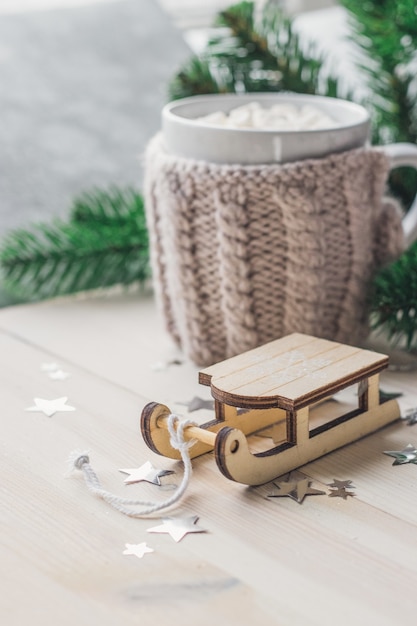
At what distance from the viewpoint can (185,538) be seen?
421mm

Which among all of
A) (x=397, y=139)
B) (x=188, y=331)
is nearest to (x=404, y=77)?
(x=397, y=139)

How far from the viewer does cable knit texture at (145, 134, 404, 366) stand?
565mm

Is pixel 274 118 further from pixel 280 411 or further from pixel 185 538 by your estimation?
pixel 185 538

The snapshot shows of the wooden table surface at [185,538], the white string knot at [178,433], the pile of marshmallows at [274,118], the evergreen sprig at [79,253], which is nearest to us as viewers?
the wooden table surface at [185,538]

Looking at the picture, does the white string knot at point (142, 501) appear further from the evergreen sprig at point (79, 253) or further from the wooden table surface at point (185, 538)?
the evergreen sprig at point (79, 253)

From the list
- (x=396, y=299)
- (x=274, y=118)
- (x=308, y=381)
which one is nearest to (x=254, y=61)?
(x=274, y=118)

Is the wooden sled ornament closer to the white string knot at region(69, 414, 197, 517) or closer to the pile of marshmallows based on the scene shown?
the white string knot at region(69, 414, 197, 517)

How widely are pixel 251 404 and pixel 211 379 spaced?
3 centimetres

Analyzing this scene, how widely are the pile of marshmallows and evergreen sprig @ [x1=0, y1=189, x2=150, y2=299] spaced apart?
15 cm

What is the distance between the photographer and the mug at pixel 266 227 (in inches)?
22.2

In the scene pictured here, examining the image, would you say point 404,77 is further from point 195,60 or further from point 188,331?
point 188,331

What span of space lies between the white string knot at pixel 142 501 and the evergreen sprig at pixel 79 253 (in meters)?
0.28

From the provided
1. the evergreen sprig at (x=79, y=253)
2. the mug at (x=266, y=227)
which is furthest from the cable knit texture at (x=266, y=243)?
the evergreen sprig at (x=79, y=253)

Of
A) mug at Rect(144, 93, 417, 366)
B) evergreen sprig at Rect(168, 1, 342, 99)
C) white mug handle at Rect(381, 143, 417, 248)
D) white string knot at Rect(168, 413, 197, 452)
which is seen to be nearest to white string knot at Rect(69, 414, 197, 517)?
white string knot at Rect(168, 413, 197, 452)
